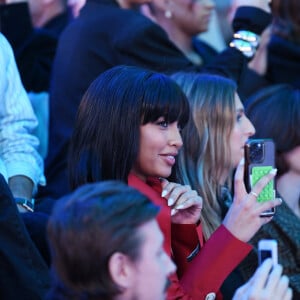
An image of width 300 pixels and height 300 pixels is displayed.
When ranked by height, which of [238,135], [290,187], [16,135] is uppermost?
[16,135]

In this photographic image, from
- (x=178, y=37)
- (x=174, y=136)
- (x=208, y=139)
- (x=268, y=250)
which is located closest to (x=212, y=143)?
(x=208, y=139)

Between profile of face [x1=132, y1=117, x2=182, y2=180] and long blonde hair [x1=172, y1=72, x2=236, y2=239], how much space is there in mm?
471

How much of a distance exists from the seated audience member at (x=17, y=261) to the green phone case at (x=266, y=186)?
797 millimetres

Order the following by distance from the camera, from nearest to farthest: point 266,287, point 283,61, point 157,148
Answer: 1. point 266,287
2. point 157,148
3. point 283,61

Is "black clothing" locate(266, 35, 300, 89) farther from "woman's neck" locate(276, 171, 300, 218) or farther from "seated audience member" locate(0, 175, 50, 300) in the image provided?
"seated audience member" locate(0, 175, 50, 300)

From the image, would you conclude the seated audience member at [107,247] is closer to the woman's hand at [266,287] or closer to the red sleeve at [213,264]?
the woman's hand at [266,287]

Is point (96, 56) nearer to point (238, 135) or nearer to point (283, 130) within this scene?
point (238, 135)

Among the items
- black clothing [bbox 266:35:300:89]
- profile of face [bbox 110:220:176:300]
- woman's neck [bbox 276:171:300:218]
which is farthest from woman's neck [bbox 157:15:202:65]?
profile of face [bbox 110:220:176:300]

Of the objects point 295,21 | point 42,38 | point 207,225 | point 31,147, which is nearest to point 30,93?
point 42,38

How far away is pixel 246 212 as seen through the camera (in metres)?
3.00

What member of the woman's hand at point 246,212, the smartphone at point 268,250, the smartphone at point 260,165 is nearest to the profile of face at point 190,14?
the smartphone at point 260,165

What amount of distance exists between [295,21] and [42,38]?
1.44m

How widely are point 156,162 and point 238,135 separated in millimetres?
818

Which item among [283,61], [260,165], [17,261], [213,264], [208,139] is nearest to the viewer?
[17,261]
